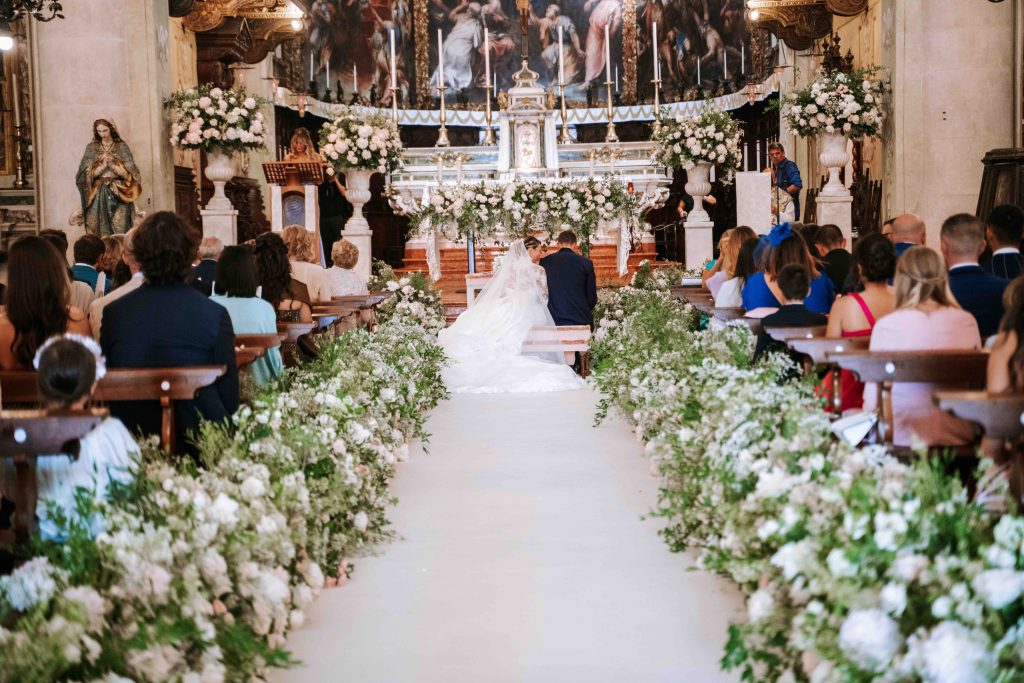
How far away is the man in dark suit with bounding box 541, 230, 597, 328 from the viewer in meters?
12.6

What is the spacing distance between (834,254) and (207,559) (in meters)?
6.32

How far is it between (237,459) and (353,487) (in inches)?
44.9

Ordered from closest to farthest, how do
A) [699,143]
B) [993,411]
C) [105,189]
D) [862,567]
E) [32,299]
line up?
[862,567] < [993,411] < [32,299] < [105,189] < [699,143]

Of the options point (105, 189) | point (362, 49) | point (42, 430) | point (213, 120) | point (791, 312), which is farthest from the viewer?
point (362, 49)

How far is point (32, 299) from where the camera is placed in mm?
5117

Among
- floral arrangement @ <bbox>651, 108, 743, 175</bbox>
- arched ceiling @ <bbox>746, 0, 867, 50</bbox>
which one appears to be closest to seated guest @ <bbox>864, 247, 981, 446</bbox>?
floral arrangement @ <bbox>651, 108, 743, 175</bbox>

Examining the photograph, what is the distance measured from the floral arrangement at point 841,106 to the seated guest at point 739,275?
4555mm

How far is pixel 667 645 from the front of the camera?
4367 mm

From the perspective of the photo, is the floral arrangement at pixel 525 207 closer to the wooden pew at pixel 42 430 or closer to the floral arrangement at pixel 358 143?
the floral arrangement at pixel 358 143

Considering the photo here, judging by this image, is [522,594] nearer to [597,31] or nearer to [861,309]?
[861,309]

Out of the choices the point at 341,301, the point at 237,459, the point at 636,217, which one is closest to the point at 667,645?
the point at 237,459

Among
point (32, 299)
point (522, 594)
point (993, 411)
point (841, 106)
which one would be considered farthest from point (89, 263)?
point (841, 106)

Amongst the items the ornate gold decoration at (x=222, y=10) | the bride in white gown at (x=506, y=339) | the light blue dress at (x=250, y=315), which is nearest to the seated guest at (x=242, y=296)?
the light blue dress at (x=250, y=315)

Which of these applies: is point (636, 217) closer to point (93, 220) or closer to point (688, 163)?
point (688, 163)
